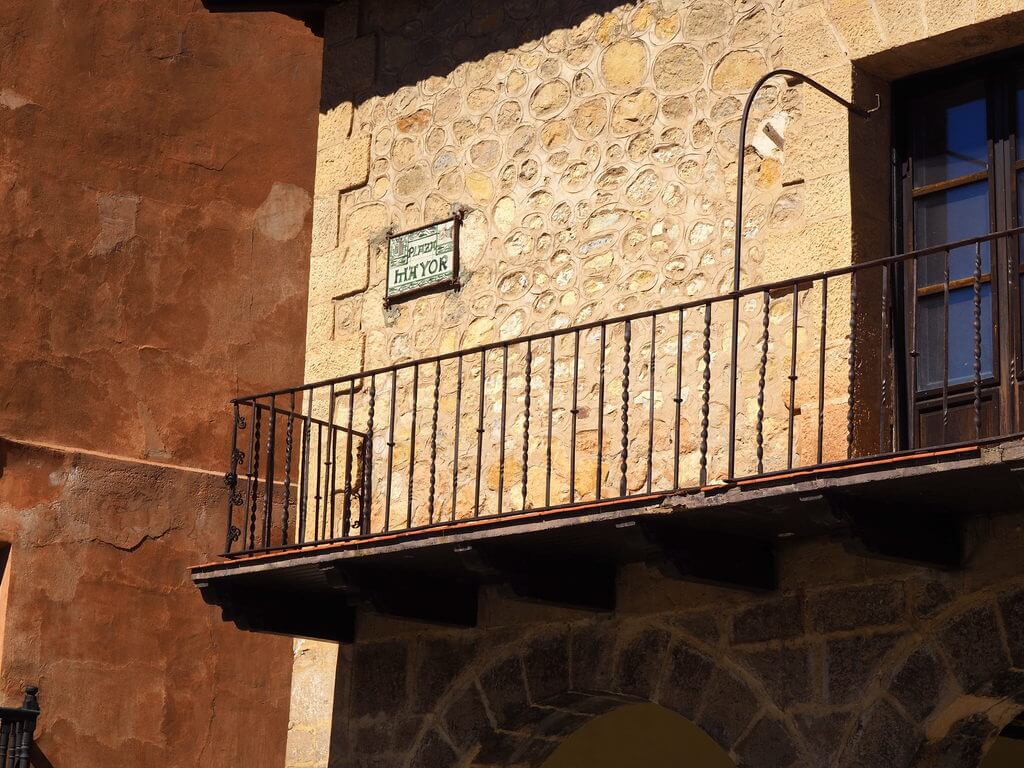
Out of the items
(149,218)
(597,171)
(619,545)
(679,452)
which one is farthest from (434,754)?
(149,218)

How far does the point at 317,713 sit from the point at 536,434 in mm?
1982

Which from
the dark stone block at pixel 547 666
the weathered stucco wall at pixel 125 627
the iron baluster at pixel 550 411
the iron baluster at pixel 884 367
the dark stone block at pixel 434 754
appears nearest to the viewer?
the iron baluster at pixel 884 367

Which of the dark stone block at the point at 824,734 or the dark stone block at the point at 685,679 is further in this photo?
the dark stone block at the point at 685,679

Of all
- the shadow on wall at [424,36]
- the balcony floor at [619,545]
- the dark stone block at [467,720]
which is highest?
the shadow on wall at [424,36]

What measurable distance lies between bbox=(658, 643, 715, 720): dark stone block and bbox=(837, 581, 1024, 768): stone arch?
809mm

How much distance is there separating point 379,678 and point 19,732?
99.3 inches

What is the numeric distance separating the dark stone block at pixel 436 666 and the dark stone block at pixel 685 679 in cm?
125

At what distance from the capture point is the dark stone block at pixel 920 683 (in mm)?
7641

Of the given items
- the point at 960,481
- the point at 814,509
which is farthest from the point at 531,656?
the point at 960,481

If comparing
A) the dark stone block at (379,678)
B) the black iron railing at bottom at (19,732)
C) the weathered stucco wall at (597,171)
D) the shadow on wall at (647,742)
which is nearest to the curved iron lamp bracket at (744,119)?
the weathered stucco wall at (597,171)

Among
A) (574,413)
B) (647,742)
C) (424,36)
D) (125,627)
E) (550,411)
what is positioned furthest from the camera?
(125,627)

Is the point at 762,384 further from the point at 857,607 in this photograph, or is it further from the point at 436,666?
the point at 436,666

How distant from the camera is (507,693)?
30.2ft

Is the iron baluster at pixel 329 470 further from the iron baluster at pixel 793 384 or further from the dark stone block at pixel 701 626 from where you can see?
the iron baluster at pixel 793 384
